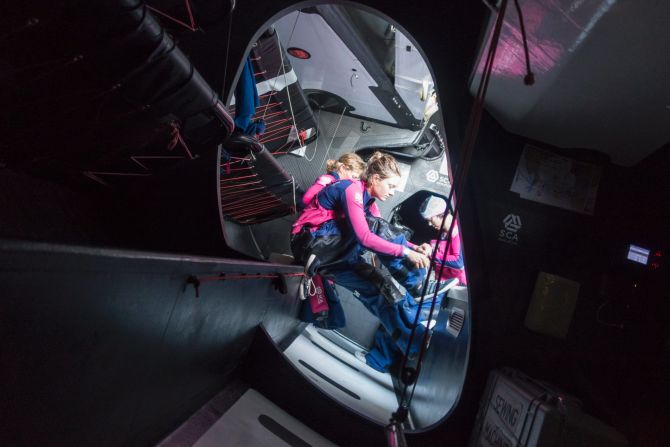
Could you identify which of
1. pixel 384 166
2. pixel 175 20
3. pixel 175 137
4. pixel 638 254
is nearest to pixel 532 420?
pixel 638 254

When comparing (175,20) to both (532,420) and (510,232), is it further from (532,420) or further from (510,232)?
(532,420)

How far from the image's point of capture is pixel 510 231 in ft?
4.75

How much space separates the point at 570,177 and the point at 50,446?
6.01 ft

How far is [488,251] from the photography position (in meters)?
1.44

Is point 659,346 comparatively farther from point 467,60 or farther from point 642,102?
point 467,60

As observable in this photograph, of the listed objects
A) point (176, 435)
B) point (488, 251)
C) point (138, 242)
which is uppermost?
point (488, 251)

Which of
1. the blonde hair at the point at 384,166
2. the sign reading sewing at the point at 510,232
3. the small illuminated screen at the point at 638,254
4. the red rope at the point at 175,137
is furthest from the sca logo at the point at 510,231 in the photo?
the blonde hair at the point at 384,166

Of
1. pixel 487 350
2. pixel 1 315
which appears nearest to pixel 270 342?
pixel 487 350

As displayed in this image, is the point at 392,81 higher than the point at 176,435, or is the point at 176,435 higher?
the point at 392,81

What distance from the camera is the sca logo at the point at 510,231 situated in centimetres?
145

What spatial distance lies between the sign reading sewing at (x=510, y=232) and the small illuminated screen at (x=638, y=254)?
1.38 feet

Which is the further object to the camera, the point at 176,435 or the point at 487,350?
the point at 487,350

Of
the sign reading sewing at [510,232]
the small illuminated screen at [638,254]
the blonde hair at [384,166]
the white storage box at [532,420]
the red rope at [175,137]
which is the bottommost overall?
the white storage box at [532,420]

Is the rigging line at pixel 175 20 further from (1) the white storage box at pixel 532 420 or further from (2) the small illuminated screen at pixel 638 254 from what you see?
(2) the small illuminated screen at pixel 638 254
